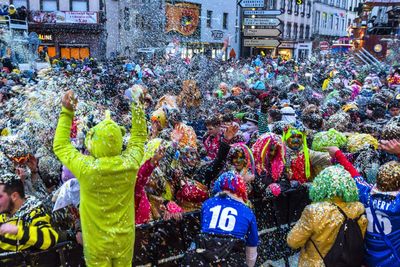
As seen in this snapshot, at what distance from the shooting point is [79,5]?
34.0 meters

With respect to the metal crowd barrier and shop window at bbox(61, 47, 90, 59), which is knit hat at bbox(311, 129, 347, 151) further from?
shop window at bbox(61, 47, 90, 59)

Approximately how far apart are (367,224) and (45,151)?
3.68m

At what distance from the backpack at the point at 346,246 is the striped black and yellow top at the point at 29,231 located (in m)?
2.13

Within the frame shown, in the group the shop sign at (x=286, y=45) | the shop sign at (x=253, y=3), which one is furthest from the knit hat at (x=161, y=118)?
the shop sign at (x=286, y=45)

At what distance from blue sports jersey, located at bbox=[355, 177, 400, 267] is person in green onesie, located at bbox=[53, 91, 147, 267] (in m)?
1.96

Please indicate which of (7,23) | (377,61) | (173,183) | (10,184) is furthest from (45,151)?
(377,61)

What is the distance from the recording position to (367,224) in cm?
365

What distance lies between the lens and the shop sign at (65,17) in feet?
106

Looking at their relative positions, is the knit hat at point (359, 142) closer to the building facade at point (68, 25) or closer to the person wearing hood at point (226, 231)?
the person wearing hood at point (226, 231)

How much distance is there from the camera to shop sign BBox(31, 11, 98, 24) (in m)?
32.4

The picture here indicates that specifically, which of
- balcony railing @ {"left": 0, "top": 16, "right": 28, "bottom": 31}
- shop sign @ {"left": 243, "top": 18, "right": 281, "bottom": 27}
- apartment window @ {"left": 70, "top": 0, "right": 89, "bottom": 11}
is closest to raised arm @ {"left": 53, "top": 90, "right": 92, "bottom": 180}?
shop sign @ {"left": 243, "top": 18, "right": 281, "bottom": 27}

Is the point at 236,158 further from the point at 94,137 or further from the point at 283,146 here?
the point at 94,137

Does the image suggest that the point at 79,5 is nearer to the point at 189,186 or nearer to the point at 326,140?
the point at 326,140

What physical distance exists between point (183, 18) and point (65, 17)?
1052cm
